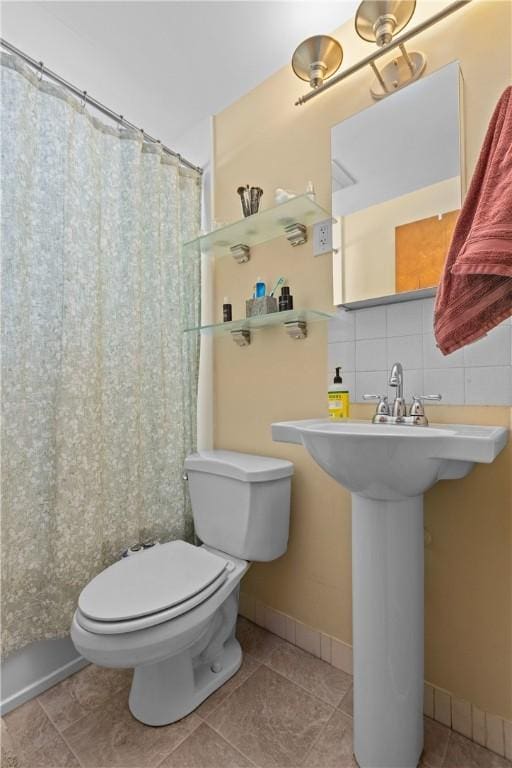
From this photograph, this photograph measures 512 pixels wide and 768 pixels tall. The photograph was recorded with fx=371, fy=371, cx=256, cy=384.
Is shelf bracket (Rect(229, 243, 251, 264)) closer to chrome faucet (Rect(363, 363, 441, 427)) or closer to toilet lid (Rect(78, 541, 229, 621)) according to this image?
chrome faucet (Rect(363, 363, 441, 427))

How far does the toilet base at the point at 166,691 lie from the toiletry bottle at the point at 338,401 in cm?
92

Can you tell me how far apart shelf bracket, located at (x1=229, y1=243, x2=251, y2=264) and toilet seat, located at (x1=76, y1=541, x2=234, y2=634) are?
1.20m

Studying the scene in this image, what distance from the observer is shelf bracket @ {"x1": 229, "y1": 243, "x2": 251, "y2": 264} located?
1.63 m

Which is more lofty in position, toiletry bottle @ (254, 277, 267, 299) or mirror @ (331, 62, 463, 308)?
mirror @ (331, 62, 463, 308)

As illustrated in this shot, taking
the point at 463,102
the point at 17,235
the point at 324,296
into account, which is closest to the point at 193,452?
the point at 324,296

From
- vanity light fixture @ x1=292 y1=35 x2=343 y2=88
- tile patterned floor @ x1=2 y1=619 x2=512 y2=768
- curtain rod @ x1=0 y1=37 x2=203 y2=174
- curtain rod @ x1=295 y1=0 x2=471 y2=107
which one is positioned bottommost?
tile patterned floor @ x1=2 y1=619 x2=512 y2=768

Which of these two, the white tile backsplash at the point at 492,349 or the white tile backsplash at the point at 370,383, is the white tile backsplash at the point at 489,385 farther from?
the white tile backsplash at the point at 370,383

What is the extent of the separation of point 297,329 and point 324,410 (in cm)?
33

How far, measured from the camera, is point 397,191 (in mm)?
1206

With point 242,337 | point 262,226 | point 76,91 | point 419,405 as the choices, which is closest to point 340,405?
point 419,405

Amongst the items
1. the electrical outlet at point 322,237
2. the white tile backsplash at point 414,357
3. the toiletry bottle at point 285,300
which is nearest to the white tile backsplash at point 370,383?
the white tile backsplash at point 414,357

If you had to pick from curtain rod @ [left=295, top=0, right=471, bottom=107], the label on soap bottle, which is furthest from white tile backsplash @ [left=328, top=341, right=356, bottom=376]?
curtain rod @ [left=295, top=0, right=471, bottom=107]

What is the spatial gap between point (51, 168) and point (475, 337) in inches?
55.2

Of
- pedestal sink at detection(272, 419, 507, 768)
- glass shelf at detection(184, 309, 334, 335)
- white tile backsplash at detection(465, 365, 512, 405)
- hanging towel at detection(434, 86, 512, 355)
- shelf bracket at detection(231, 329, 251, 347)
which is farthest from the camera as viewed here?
shelf bracket at detection(231, 329, 251, 347)
